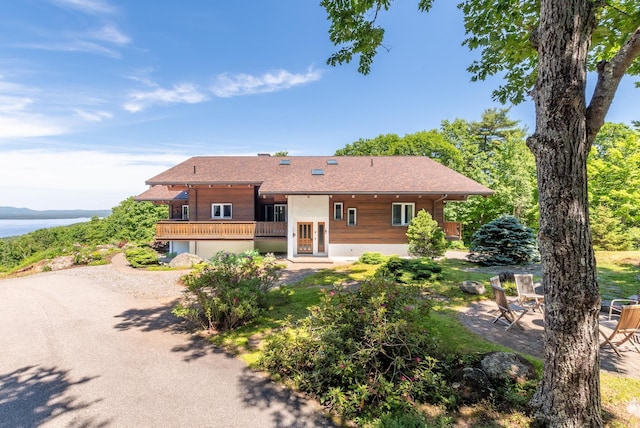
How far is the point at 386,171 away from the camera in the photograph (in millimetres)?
18531

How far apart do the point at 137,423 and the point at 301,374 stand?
89.9 inches

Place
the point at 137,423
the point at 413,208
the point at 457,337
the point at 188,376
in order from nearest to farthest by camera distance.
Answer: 1. the point at 137,423
2. the point at 188,376
3. the point at 457,337
4. the point at 413,208

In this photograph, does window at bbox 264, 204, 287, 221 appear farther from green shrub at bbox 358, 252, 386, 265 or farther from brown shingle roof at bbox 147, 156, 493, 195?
green shrub at bbox 358, 252, 386, 265

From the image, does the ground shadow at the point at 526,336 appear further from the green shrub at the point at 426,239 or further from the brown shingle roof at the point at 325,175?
the brown shingle roof at the point at 325,175

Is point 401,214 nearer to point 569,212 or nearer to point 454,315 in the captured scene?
point 454,315

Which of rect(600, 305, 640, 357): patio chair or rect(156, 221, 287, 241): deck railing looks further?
rect(156, 221, 287, 241): deck railing

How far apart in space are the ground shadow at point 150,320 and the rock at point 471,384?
6008 mm

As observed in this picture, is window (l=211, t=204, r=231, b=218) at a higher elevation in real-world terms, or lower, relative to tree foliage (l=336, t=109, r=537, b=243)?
lower

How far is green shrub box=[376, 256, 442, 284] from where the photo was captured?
9.70 m

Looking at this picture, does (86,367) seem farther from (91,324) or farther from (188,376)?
(91,324)

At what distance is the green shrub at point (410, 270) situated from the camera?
970 centimetres

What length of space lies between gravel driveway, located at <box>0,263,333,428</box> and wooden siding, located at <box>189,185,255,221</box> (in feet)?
31.8

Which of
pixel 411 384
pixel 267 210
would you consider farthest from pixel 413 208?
pixel 411 384

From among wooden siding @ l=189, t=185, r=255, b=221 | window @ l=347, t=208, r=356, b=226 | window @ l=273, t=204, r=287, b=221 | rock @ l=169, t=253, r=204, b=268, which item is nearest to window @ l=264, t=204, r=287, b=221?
window @ l=273, t=204, r=287, b=221
